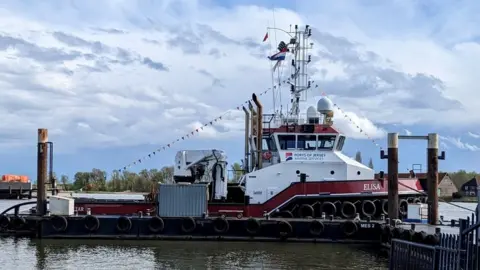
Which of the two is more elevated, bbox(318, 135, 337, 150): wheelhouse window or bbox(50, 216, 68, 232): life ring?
bbox(318, 135, 337, 150): wheelhouse window

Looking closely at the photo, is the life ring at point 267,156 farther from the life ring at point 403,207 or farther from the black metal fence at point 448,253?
the black metal fence at point 448,253

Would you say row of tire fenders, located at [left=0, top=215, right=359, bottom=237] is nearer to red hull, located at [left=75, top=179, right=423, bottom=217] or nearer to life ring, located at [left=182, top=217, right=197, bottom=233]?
life ring, located at [left=182, top=217, right=197, bottom=233]

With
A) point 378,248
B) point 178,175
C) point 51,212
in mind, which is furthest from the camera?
point 178,175

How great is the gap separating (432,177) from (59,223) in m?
13.3

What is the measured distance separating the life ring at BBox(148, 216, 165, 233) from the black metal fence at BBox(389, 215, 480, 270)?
37.9ft

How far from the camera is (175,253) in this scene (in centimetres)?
2161

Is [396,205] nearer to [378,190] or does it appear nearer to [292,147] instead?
[378,190]

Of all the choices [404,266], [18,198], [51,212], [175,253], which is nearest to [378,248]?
[175,253]

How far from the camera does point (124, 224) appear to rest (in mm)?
24094

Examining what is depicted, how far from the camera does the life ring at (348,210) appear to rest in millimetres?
24641

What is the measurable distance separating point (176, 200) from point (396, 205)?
777 cm

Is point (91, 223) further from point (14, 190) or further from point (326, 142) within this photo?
point (14, 190)

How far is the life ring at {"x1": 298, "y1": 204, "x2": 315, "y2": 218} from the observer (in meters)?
24.6

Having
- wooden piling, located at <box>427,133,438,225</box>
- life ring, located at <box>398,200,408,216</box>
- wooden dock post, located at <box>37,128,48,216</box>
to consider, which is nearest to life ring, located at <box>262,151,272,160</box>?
life ring, located at <box>398,200,408,216</box>
